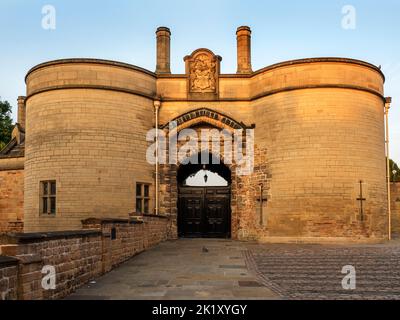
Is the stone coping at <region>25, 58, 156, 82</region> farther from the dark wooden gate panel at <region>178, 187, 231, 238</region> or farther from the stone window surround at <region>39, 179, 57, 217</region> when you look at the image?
the dark wooden gate panel at <region>178, 187, 231, 238</region>

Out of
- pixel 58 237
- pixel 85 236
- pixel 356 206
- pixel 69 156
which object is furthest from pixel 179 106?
pixel 58 237

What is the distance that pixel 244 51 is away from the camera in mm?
18984

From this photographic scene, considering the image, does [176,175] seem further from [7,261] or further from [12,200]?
[7,261]

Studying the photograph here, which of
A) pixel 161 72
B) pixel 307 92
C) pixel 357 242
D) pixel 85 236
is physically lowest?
pixel 357 242

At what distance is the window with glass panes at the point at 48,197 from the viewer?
16422 millimetres

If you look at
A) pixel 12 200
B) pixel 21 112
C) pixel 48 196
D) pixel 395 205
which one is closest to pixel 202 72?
pixel 48 196

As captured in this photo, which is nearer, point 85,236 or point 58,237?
point 58,237

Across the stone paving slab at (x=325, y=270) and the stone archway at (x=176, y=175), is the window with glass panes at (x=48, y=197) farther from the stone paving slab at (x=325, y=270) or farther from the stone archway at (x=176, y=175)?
the stone paving slab at (x=325, y=270)

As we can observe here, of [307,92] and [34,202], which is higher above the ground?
[307,92]

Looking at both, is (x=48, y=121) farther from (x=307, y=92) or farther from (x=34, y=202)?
(x=307, y=92)

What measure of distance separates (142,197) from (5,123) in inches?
1011

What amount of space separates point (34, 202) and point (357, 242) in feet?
42.6

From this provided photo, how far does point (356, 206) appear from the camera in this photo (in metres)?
16.2
